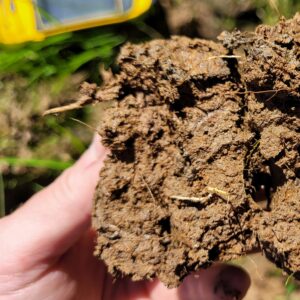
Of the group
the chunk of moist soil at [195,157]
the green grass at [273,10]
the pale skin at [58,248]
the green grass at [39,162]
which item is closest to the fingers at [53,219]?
the pale skin at [58,248]

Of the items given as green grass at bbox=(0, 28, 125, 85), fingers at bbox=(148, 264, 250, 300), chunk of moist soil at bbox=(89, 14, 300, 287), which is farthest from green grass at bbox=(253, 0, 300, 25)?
fingers at bbox=(148, 264, 250, 300)

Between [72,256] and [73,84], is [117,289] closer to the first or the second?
[72,256]

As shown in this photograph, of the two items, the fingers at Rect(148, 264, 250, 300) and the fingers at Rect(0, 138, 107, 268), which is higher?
the fingers at Rect(0, 138, 107, 268)

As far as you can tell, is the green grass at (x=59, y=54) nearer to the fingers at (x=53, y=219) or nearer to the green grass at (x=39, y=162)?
the green grass at (x=39, y=162)

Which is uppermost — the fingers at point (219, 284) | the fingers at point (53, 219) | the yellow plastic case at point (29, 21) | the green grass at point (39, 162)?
the yellow plastic case at point (29, 21)

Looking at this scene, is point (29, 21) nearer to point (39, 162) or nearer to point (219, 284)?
point (39, 162)

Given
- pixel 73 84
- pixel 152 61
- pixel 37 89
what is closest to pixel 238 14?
pixel 73 84

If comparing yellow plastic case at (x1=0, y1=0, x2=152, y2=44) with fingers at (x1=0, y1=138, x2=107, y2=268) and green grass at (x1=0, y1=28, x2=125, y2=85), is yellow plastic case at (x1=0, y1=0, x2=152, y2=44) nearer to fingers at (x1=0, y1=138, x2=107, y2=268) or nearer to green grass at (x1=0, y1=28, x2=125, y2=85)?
green grass at (x1=0, y1=28, x2=125, y2=85)

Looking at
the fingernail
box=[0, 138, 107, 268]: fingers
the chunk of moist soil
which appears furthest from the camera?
the fingernail
